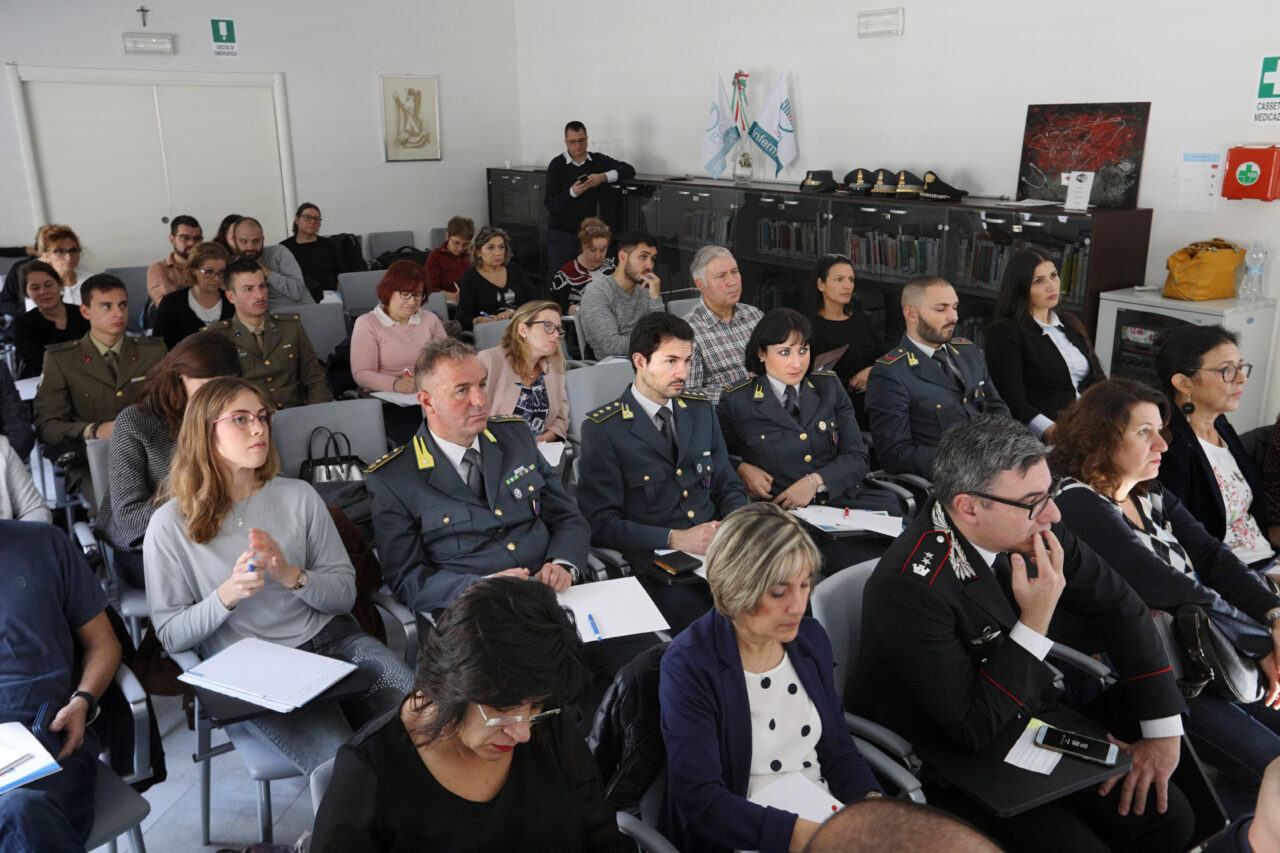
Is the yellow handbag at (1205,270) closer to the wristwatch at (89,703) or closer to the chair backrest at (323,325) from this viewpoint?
the chair backrest at (323,325)

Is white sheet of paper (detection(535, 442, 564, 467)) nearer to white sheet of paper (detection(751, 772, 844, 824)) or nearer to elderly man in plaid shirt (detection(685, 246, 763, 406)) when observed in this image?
elderly man in plaid shirt (detection(685, 246, 763, 406))

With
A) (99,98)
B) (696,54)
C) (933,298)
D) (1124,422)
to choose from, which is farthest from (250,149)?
(1124,422)

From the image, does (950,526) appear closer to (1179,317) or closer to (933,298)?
(933,298)

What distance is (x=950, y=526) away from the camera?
2.34m

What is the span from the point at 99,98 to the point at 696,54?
202 inches

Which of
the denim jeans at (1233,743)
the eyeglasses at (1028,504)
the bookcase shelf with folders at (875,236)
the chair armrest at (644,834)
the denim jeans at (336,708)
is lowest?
the denim jeans at (1233,743)

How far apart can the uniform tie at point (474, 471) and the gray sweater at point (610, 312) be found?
2712 millimetres

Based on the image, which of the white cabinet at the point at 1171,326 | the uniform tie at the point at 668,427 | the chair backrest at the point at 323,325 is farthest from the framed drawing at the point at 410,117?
the uniform tie at the point at 668,427

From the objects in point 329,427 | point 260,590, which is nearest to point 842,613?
point 260,590

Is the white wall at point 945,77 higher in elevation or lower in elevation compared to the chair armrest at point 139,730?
higher

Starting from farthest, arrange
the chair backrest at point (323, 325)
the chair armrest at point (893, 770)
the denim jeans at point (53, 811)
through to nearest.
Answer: the chair backrest at point (323, 325), the chair armrest at point (893, 770), the denim jeans at point (53, 811)

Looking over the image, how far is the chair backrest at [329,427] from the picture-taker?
11.8ft

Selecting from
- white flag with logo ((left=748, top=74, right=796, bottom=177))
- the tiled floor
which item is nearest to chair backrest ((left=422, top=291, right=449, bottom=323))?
white flag with logo ((left=748, top=74, right=796, bottom=177))

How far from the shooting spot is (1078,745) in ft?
7.10
